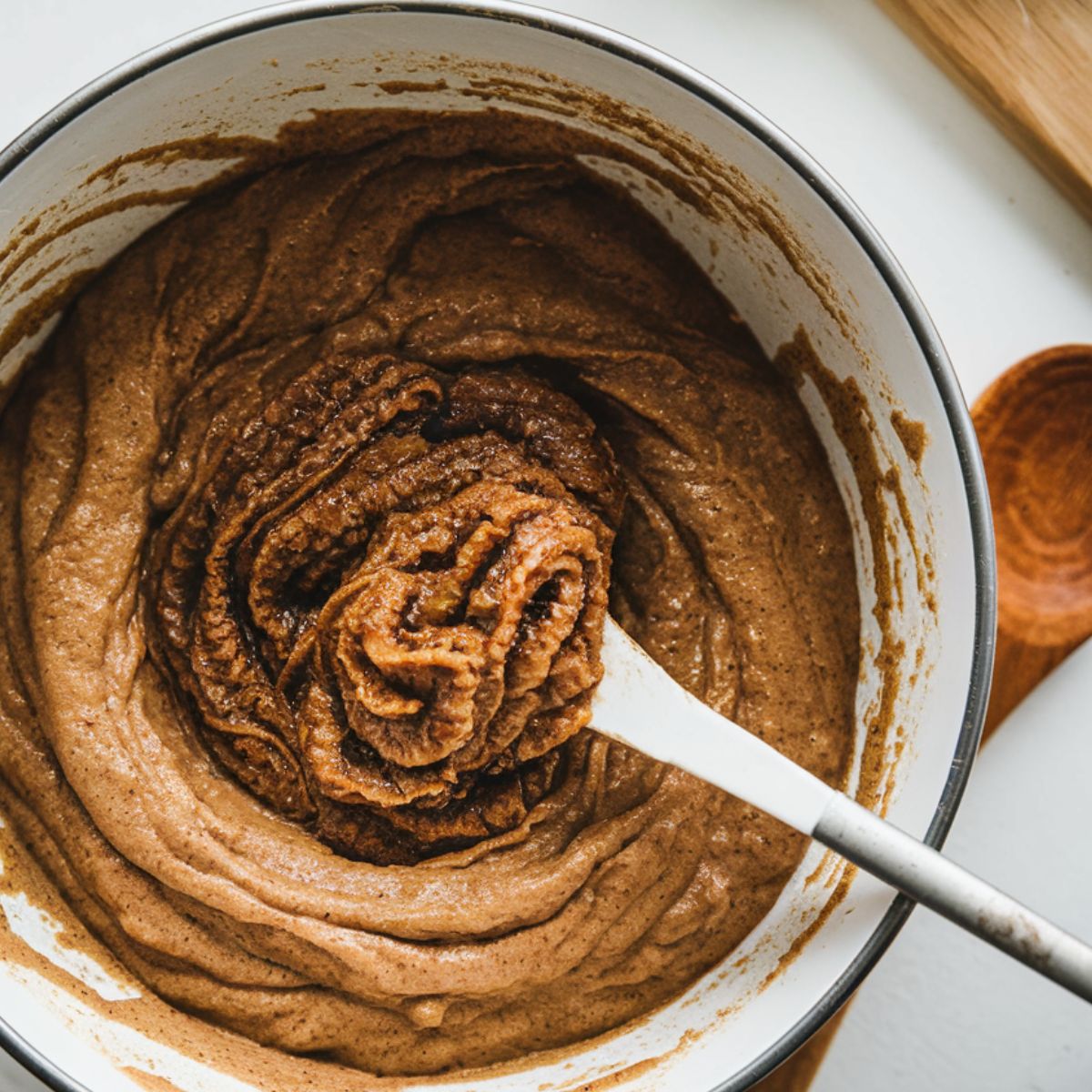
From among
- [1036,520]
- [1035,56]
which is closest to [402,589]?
[1036,520]

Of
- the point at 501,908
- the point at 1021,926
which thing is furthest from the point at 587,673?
the point at 1021,926

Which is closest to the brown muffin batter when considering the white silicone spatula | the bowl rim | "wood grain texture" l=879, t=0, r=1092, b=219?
the white silicone spatula

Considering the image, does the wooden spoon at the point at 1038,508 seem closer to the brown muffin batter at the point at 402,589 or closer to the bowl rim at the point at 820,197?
the brown muffin batter at the point at 402,589

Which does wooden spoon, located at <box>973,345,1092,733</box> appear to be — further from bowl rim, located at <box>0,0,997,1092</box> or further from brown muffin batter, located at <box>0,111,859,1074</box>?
bowl rim, located at <box>0,0,997,1092</box>

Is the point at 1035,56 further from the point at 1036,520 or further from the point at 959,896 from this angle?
the point at 959,896

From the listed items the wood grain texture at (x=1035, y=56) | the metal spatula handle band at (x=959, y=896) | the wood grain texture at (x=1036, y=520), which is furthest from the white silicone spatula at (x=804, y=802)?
the wood grain texture at (x=1035, y=56)

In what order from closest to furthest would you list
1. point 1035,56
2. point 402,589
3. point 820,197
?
point 820,197 < point 402,589 < point 1035,56

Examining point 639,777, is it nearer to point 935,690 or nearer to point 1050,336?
point 935,690
